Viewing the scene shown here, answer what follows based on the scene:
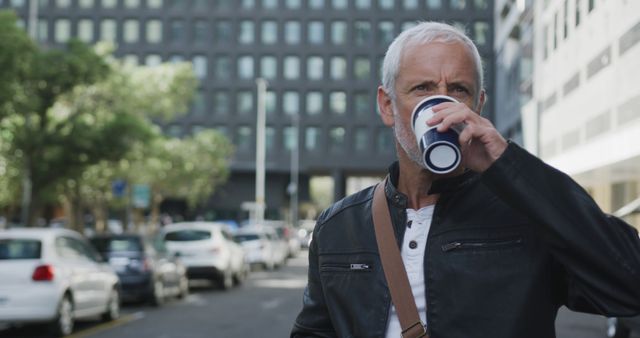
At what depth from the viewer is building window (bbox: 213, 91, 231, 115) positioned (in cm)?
7706

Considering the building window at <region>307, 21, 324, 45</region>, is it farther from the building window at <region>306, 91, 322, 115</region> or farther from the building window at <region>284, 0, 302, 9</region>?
the building window at <region>306, 91, 322, 115</region>

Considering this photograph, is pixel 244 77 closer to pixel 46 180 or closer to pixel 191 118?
pixel 191 118

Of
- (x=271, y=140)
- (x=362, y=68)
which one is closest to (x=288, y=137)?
(x=271, y=140)

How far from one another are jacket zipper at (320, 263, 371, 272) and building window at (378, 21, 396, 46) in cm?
7337

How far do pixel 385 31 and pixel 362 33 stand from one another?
190 centimetres

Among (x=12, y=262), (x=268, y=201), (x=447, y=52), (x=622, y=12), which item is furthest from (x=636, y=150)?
(x=268, y=201)

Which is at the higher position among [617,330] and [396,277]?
[396,277]

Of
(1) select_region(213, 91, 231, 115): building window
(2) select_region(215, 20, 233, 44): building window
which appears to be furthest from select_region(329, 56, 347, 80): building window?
(1) select_region(213, 91, 231, 115): building window

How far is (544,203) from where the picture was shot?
6.51 ft

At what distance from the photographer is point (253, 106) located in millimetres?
76750

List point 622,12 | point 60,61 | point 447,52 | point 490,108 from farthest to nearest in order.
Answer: point 490,108
point 622,12
point 60,61
point 447,52

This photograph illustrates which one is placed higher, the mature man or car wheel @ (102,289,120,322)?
the mature man

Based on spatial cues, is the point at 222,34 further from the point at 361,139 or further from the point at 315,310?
the point at 315,310

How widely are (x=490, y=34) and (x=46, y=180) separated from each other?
2074 inches
